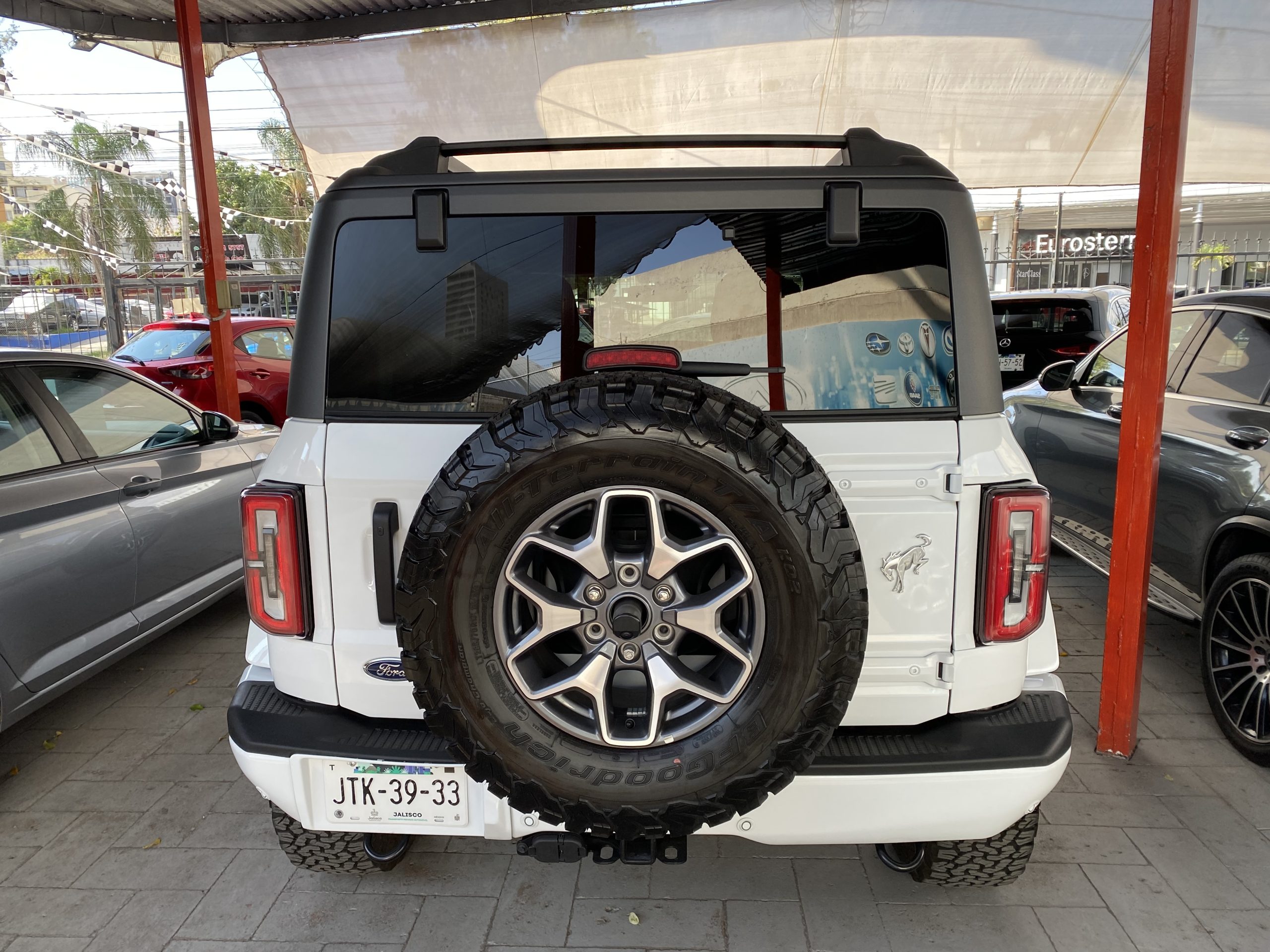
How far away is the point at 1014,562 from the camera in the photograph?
1.98 m

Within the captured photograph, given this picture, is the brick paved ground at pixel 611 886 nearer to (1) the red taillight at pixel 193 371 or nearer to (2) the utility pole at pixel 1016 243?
(1) the red taillight at pixel 193 371

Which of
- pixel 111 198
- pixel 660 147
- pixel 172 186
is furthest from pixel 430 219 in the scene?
pixel 111 198

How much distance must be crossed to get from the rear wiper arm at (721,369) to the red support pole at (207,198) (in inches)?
170

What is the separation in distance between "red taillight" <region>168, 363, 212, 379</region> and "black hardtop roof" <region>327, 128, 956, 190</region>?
313 inches

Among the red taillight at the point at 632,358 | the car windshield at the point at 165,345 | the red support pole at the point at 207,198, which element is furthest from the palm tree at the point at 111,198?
the red taillight at the point at 632,358

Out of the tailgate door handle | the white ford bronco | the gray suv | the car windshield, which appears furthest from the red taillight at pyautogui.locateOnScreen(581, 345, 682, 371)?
the car windshield

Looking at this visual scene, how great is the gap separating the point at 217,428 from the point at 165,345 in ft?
20.2

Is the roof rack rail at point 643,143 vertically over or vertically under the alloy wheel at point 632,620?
over

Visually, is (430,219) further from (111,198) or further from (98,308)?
(111,198)

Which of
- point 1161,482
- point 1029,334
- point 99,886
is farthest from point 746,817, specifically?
point 1029,334

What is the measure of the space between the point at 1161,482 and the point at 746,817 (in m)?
2.98

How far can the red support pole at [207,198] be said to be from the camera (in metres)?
5.16

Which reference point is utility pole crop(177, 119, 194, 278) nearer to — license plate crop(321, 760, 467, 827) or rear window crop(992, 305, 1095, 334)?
rear window crop(992, 305, 1095, 334)

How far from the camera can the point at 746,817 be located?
1.98 meters
